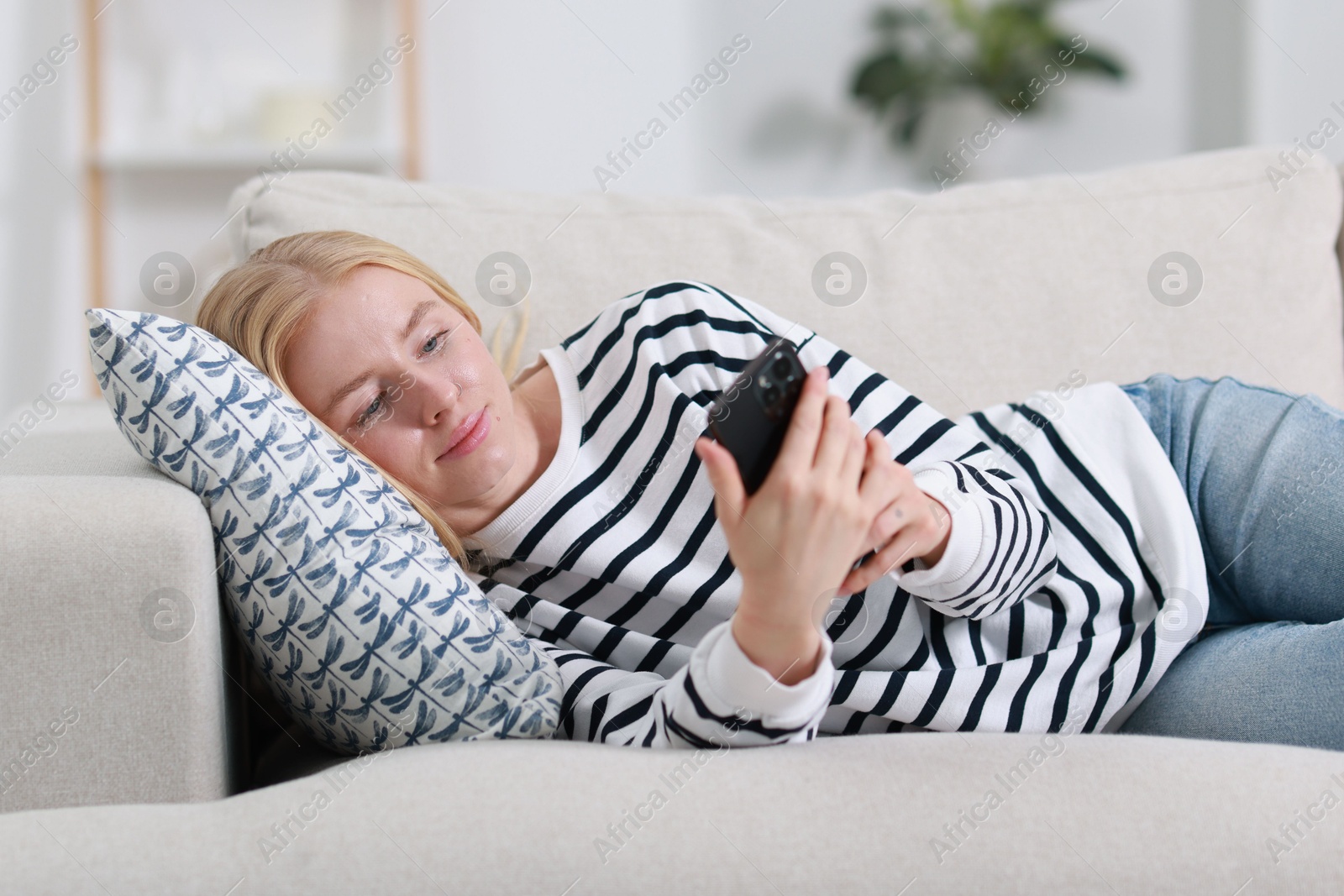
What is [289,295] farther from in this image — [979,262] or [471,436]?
[979,262]

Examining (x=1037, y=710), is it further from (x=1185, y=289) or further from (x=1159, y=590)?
(x=1185, y=289)

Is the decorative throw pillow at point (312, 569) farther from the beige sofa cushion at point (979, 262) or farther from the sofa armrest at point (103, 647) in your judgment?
the beige sofa cushion at point (979, 262)

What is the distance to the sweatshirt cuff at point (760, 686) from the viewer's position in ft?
2.14

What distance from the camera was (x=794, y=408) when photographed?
626 millimetres

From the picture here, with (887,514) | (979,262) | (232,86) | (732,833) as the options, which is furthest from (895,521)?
(232,86)

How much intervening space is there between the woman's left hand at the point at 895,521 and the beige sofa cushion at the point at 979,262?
466 mm

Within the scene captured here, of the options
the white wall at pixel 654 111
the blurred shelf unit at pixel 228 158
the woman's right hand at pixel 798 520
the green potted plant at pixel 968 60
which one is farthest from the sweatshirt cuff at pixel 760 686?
the green potted plant at pixel 968 60

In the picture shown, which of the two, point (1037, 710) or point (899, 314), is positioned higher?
point (899, 314)

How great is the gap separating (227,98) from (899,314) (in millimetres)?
2076

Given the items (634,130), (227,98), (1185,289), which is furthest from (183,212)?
(1185,289)

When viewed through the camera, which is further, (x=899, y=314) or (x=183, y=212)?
(x=183, y=212)

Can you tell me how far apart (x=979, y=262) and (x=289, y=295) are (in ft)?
2.61

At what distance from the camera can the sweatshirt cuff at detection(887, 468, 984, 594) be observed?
76cm

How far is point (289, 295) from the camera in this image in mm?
907
